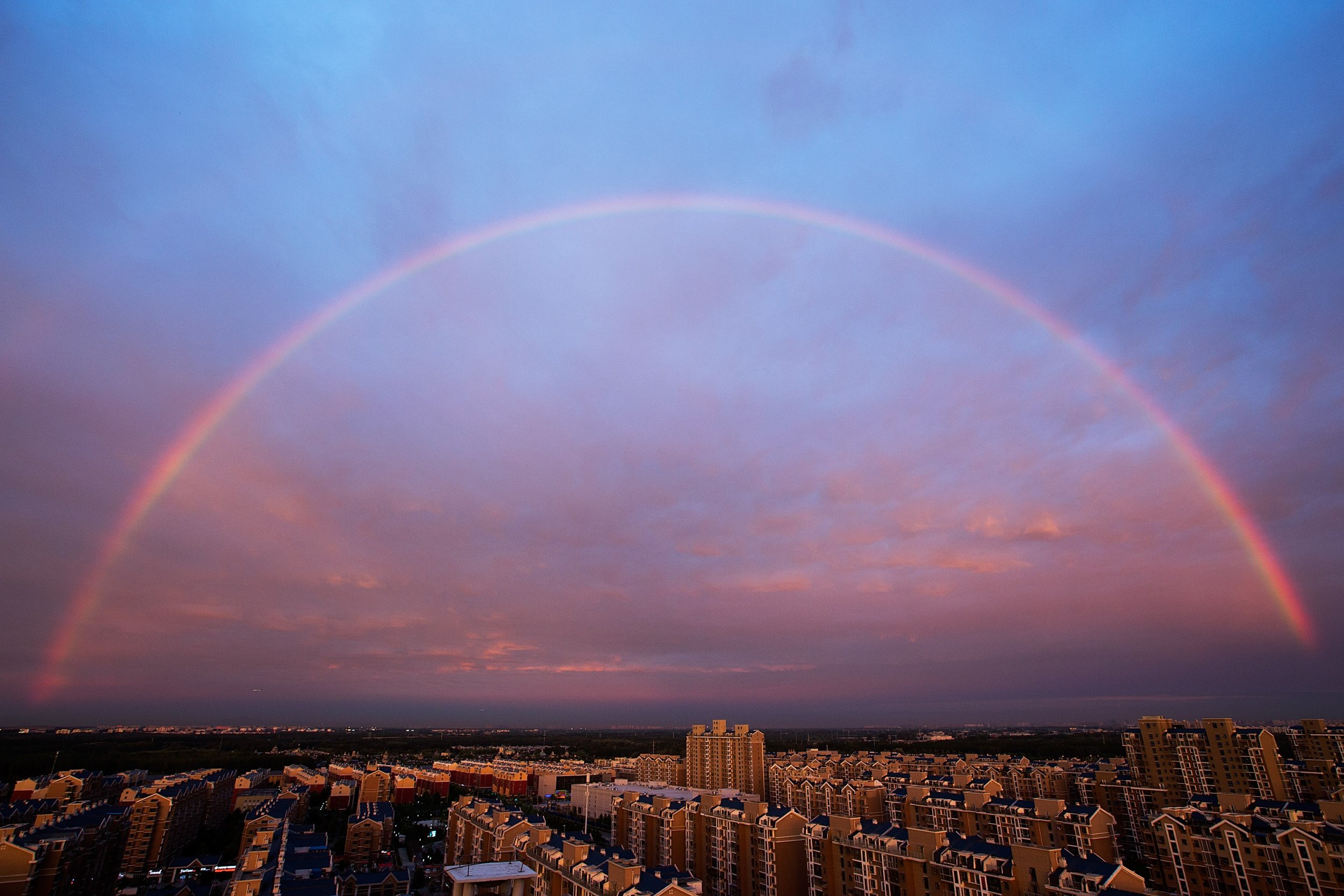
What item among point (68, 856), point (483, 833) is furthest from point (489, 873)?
point (68, 856)

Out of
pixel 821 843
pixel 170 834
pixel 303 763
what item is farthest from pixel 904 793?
pixel 303 763

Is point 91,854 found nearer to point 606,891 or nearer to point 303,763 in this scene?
point 606,891

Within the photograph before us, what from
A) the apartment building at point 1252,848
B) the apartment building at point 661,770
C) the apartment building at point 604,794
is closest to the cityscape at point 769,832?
the apartment building at point 1252,848

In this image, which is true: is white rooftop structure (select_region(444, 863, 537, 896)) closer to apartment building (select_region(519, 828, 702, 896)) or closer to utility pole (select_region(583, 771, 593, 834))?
apartment building (select_region(519, 828, 702, 896))

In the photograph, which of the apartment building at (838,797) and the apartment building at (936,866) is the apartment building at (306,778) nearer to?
the apartment building at (838,797)

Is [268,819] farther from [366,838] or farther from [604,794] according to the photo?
[604,794]

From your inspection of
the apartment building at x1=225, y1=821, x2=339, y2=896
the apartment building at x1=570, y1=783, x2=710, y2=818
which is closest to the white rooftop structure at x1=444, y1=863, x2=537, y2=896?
the apartment building at x1=225, y1=821, x2=339, y2=896

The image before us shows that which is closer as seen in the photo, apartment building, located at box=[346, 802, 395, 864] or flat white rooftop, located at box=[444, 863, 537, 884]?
flat white rooftop, located at box=[444, 863, 537, 884]
